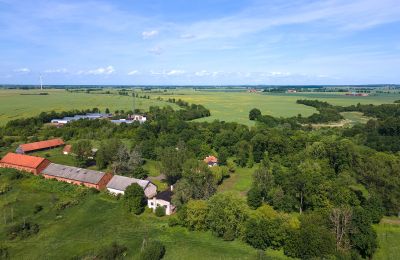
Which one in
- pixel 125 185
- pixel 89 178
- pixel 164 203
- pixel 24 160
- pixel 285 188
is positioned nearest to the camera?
pixel 164 203

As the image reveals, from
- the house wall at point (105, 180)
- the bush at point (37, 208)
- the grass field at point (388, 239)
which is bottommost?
the grass field at point (388, 239)

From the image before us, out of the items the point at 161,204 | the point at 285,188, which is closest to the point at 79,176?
the point at 161,204

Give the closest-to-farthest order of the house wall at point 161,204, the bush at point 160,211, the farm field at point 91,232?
the farm field at point 91,232 → the bush at point 160,211 → the house wall at point 161,204

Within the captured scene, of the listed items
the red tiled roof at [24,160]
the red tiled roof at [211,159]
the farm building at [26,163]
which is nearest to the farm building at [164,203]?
the red tiled roof at [211,159]

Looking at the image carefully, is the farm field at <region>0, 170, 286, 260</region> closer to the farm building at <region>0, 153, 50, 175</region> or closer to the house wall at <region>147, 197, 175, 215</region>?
the house wall at <region>147, 197, 175, 215</region>

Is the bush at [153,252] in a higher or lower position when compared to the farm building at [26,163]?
lower

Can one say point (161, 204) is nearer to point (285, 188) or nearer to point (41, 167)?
point (285, 188)

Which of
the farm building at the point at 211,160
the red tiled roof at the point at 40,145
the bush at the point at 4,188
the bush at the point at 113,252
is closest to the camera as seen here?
the bush at the point at 113,252

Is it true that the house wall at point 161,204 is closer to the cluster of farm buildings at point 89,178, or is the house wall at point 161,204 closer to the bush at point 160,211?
the cluster of farm buildings at point 89,178
